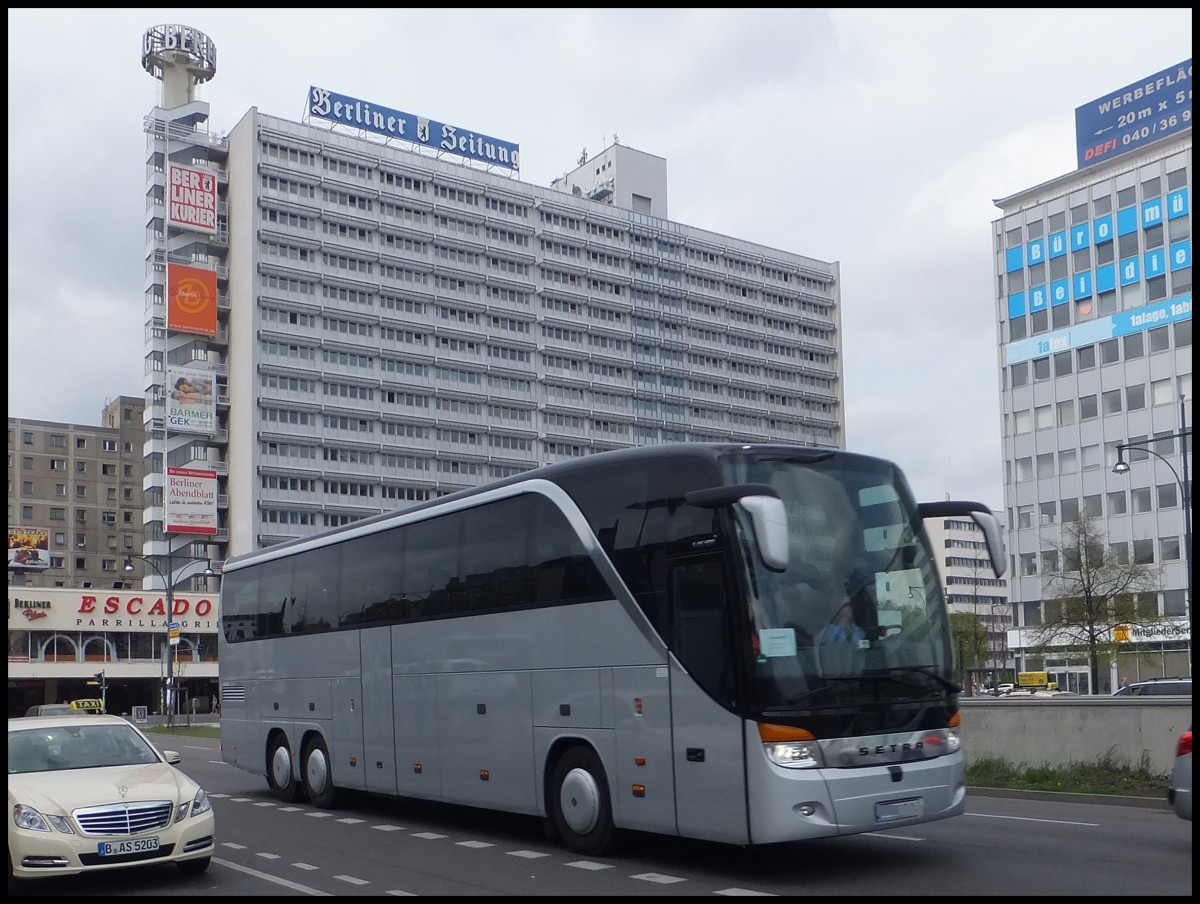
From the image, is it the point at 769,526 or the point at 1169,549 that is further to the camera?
the point at 1169,549

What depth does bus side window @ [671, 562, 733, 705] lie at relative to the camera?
38.1 ft

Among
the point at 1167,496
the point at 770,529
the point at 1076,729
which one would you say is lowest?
the point at 1076,729

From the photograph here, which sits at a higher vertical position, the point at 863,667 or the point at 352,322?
the point at 352,322

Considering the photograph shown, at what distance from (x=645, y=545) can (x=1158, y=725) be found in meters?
9.74

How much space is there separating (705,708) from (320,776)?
9032 millimetres

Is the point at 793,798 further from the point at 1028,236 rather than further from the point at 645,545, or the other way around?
the point at 1028,236

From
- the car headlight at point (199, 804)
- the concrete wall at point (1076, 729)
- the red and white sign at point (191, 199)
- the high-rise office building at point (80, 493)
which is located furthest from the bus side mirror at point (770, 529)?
the high-rise office building at point (80, 493)

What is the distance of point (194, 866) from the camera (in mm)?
12430

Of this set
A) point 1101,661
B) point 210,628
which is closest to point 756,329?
point 210,628

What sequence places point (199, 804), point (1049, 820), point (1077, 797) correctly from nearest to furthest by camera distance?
1. point (199, 804)
2. point (1049, 820)
3. point (1077, 797)

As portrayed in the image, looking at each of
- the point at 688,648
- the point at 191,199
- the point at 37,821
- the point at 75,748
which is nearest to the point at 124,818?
the point at 37,821

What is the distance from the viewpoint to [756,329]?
141 meters

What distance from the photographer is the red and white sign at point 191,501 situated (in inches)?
4193

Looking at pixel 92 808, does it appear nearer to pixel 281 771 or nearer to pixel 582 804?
pixel 582 804
